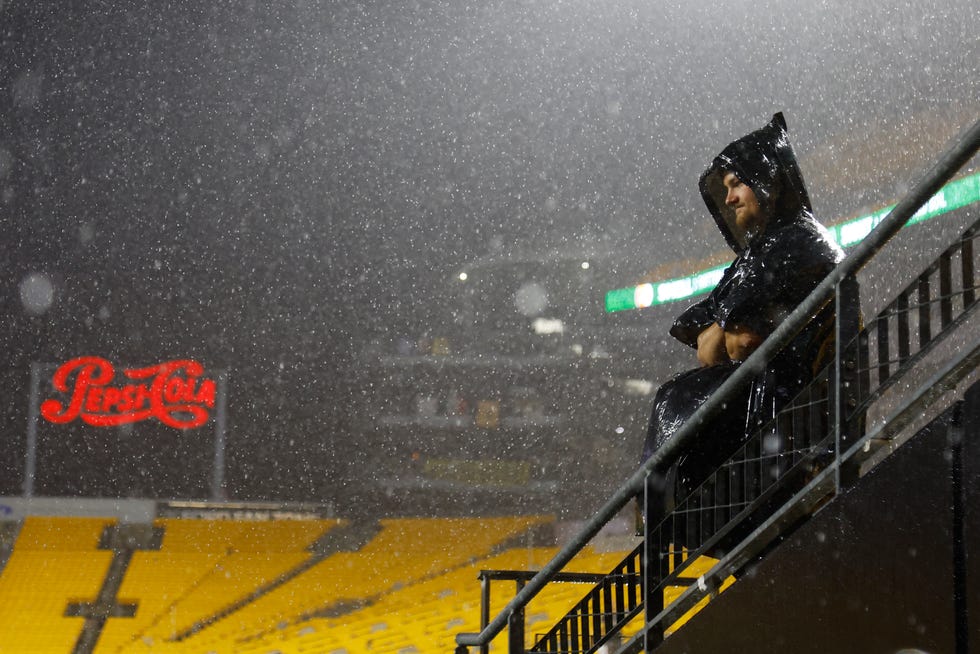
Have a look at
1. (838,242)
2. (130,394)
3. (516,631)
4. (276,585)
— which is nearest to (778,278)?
(516,631)

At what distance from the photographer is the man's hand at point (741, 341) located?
3.31 metres

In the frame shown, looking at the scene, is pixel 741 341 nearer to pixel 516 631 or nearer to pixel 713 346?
pixel 713 346

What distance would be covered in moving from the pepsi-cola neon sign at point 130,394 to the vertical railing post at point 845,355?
859 inches

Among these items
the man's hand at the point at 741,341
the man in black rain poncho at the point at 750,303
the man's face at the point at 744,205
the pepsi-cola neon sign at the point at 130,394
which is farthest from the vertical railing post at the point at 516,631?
the pepsi-cola neon sign at the point at 130,394

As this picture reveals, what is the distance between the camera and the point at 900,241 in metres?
22.1

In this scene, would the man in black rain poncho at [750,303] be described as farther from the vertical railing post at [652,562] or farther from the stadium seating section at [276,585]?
the stadium seating section at [276,585]

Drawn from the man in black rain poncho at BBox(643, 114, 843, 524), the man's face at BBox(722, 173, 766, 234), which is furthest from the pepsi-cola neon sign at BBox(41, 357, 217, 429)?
the man's face at BBox(722, 173, 766, 234)

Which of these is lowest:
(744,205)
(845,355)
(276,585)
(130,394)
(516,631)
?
(516,631)

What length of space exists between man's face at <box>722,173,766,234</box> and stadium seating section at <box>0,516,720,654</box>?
1147 centimetres

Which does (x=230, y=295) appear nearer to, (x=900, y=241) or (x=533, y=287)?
(x=533, y=287)

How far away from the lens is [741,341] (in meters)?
3.33

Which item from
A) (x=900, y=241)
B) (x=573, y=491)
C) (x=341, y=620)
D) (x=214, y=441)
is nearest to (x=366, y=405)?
(x=214, y=441)

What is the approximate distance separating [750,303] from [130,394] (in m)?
22.3

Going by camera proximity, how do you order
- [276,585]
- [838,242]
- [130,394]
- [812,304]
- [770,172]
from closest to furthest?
1. [812,304]
2. [770,172]
3. [838,242]
4. [276,585]
5. [130,394]
